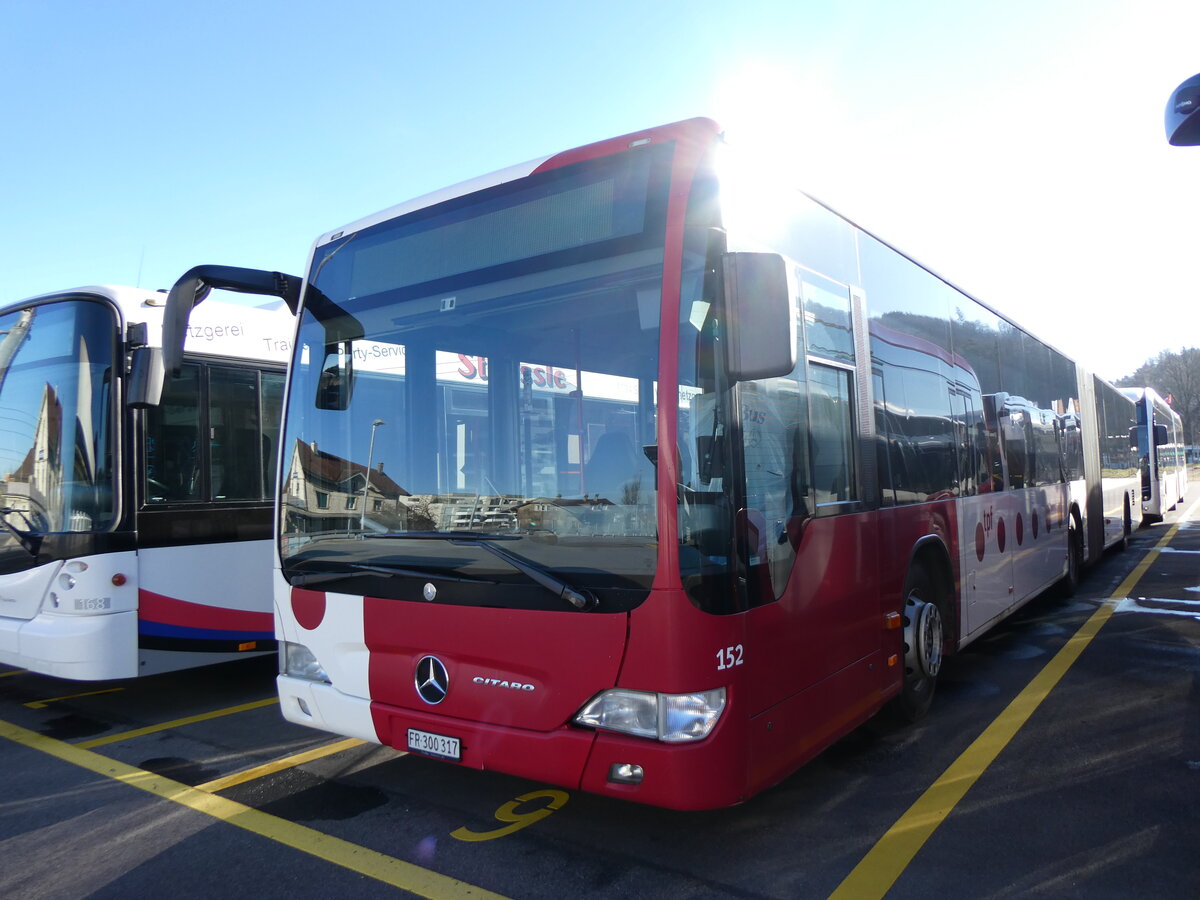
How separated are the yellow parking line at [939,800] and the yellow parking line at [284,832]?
1458 mm

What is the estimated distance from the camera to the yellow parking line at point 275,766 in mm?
4633

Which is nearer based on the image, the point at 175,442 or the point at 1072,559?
the point at 175,442

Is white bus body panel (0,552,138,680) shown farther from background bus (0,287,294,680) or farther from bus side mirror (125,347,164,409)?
bus side mirror (125,347,164,409)

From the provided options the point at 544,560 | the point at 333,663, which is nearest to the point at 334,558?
the point at 333,663

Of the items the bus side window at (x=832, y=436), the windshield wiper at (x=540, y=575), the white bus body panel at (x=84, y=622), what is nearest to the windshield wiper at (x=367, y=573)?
the windshield wiper at (x=540, y=575)

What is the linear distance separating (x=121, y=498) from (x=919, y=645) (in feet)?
17.3

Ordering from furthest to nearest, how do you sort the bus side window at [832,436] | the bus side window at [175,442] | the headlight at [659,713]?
the bus side window at [175,442]
the bus side window at [832,436]
the headlight at [659,713]

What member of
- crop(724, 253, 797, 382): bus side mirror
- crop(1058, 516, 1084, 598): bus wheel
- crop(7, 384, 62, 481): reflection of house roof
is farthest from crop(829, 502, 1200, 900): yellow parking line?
crop(7, 384, 62, 481): reflection of house roof

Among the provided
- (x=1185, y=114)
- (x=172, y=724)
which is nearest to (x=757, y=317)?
(x=1185, y=114)

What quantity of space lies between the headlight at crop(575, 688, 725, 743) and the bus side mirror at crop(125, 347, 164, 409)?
122 inches

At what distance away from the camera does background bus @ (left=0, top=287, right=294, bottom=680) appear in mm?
5719

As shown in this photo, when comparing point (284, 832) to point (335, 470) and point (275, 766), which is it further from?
point (335, 470)

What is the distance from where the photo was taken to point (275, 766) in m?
4.93

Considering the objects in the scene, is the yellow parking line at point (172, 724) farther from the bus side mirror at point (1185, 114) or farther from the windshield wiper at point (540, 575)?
the bus side mirror at point (1185, 114)
